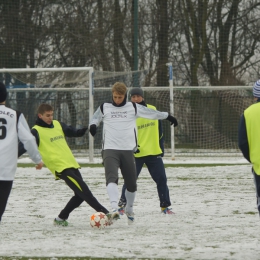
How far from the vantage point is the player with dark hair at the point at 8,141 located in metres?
7.40

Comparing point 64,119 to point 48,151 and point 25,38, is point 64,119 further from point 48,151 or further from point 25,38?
point 48,151

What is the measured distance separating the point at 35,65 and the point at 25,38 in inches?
41.9

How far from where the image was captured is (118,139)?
9273 millimetres

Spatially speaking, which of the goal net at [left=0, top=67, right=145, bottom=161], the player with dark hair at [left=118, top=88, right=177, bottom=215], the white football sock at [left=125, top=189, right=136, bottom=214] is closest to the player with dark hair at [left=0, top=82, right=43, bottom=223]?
the white football sock at [left=125, top=189, right=136, bottom=214]

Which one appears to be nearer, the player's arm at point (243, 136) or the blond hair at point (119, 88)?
the player's arm at point (243, 136)

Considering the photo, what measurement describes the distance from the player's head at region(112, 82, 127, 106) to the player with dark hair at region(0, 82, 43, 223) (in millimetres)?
1995

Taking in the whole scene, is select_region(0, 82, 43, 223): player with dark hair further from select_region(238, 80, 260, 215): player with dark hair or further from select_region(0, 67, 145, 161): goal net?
select_region(0, 67, 145, 161): goal net

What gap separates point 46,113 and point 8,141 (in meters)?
1.77

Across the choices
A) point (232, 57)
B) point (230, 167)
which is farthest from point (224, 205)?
point (232, 57)

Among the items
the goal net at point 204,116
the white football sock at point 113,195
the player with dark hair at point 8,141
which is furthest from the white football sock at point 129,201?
the goal net at point 204,116

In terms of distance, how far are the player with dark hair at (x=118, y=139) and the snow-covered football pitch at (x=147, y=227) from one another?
0.48 m

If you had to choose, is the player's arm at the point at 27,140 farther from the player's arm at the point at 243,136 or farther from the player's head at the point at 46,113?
the player's arm at the point at 243,136

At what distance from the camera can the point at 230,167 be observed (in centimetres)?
1875

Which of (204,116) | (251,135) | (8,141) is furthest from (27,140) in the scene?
(204,116)
